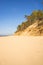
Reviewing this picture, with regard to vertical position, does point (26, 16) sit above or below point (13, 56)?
above

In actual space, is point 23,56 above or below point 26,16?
below

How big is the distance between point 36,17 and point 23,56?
23.2 metres

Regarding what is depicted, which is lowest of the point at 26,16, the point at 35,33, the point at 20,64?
the point at 20,64

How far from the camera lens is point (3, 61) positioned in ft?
8.09

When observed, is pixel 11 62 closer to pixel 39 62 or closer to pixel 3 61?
pixel 3 61

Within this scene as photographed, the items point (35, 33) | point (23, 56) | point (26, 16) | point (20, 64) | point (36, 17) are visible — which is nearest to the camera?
point (20, 64)

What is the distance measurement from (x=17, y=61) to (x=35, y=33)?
1645cm

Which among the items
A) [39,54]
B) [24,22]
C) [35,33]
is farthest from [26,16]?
[39,54]

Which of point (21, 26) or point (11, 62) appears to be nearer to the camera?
point (11, 62)

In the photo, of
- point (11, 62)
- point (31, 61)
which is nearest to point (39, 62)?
point (31, 61)

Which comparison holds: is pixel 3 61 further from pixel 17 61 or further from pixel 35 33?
pixel 35 33

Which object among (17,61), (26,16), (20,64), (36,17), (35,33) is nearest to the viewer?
(20,64)

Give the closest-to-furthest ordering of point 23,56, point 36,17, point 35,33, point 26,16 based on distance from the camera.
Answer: point 23,56, point 35,33, point 36,17, point 26,16

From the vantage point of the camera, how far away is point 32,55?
106 inches
